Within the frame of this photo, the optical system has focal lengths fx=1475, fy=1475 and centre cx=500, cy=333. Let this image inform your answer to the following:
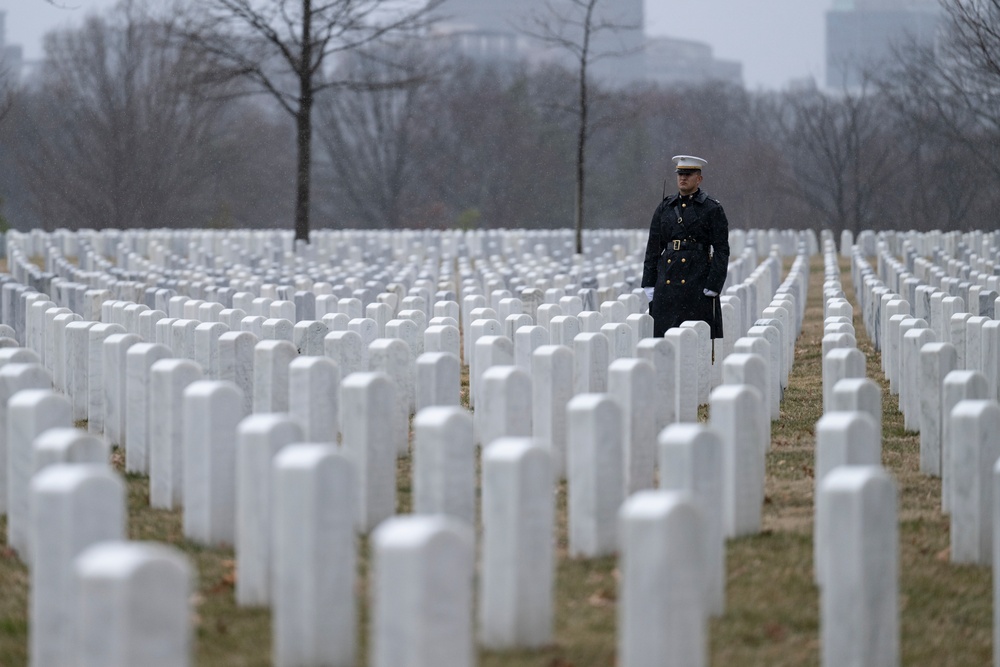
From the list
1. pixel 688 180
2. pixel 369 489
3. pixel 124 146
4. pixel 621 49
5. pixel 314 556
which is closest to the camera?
pixel 314 556

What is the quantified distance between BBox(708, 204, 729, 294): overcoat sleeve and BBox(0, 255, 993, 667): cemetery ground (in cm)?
327

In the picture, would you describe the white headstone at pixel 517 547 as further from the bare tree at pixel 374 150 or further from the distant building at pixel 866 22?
the distant building at pixel 866 22

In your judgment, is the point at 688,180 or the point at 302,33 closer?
the point at 688,180

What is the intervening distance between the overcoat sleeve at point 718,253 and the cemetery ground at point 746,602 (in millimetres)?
3266

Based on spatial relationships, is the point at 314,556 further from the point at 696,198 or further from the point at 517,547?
the point at 696,198

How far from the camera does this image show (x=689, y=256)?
370 inches

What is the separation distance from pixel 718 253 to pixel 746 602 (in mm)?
5018

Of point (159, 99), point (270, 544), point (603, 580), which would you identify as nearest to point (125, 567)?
point (270, 544)

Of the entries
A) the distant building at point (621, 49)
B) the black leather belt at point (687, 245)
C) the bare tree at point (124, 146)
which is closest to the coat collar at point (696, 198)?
the black leather belt at point (687, 245)

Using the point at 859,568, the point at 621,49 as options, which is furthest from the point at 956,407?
the point at 621,49

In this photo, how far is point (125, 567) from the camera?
110 inches

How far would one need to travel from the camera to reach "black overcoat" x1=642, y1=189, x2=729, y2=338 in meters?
9.34

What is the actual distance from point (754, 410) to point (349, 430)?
4.55ft

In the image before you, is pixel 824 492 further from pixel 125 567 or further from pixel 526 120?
pixel 526 120
